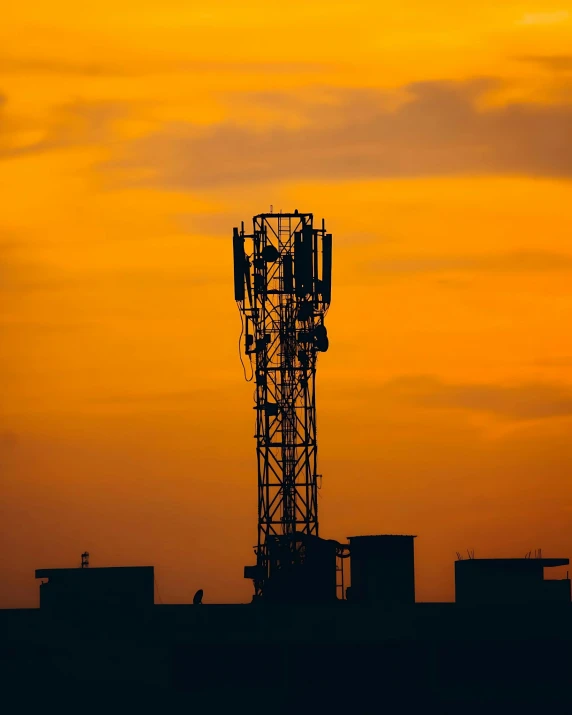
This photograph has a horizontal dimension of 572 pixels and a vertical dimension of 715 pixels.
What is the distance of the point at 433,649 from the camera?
95875 millimetres

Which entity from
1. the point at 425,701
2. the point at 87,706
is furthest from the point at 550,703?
the point at 87,706

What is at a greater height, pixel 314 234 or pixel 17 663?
pixel 314 234

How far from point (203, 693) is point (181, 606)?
443 cm

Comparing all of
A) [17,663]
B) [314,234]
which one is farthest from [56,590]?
[314,234]

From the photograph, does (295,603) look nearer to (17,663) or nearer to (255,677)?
(255,677)

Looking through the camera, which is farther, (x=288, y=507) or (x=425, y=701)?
(x=288, y=507)

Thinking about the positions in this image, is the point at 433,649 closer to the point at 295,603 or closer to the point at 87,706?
the point at 295,603

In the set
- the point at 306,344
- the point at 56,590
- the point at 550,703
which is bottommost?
the point at 550,703

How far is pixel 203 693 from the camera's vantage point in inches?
3718

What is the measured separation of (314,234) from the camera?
106 m

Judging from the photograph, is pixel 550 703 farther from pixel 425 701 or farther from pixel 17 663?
pixel 17 663

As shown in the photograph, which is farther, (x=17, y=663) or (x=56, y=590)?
(x=56, y=590)

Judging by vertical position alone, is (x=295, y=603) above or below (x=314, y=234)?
below

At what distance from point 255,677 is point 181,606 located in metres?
5.01
